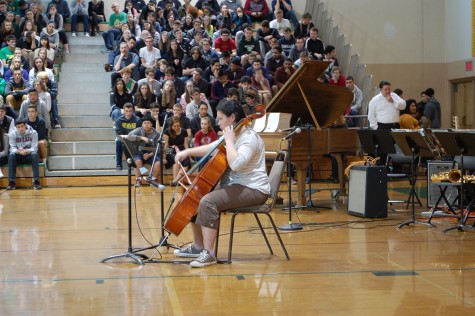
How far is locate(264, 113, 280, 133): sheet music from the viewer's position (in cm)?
983

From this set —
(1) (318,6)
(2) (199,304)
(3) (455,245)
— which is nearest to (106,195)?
(3) (455,245)

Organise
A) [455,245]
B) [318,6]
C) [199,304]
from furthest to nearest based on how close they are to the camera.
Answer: [318,6] < [455,245] < [199,304]

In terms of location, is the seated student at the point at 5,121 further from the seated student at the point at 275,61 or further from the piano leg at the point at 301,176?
the piano leg at the point at 301,176

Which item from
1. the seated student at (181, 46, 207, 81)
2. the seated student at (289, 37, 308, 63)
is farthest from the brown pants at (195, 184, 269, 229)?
the seated student at (289, 37, 308, 63)

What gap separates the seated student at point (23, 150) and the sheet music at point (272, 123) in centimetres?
535

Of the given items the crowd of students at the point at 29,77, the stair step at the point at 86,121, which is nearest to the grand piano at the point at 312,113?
the crowd of students at the point at 29,77

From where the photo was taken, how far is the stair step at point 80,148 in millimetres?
14984

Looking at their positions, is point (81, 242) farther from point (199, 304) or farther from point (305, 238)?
point (199, 304)

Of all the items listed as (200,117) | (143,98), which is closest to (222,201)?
(200,117)

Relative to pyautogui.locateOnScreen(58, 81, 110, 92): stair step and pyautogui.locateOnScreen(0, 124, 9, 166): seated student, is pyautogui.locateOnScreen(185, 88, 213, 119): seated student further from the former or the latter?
pyautogui.locateOnScreen(0, 124, 9, 166): seated student

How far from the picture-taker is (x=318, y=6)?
19266 millimetres

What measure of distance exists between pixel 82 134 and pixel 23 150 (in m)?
1.91

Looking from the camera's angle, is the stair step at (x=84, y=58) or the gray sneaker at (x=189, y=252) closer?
the gray sneaker at (x=189, y=252)

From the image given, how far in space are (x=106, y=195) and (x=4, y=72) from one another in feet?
15.1
